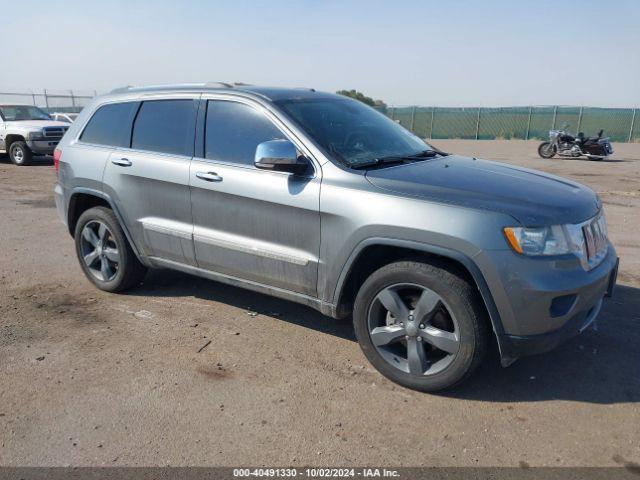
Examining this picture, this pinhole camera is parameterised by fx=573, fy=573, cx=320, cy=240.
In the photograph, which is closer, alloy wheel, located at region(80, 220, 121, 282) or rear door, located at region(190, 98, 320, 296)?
rear door, located at region(190, 98, 320, 296)

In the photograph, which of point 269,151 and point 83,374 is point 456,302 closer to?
point 269,151

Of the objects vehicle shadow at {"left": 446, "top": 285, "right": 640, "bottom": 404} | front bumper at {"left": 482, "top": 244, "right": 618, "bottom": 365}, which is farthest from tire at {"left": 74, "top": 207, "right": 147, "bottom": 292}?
front bumper at {"left": 482, "top": 244, "right": 618, "bottom": 365}

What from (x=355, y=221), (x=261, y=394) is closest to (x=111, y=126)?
(x=355, y=221)

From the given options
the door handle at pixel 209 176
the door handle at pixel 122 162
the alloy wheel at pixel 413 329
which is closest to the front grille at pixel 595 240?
the alloy wheel at pixel 413 329

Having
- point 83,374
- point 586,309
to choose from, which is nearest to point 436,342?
point 586,309

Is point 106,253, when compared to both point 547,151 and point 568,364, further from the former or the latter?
point 547,151

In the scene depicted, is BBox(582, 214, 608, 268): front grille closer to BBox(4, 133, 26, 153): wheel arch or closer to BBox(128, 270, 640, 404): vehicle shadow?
BBox(128, 270, 640, 404): vehicle shadow

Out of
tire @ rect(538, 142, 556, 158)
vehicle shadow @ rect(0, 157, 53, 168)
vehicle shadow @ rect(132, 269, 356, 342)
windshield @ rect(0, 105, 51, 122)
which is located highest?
windshield @ rect(0, 105, 51, 122)

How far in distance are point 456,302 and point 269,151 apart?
150cm

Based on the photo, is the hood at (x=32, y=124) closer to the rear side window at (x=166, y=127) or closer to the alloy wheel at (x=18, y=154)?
the alloy wheel at (x=18, y=154)

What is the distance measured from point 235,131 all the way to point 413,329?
195 centimetres

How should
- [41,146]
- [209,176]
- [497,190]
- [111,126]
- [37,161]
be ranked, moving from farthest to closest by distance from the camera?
[37,161], [41,146], [111,126], [209,176], [497,190]

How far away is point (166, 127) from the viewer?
4641 mm

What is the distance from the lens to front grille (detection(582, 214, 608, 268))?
342 cm
